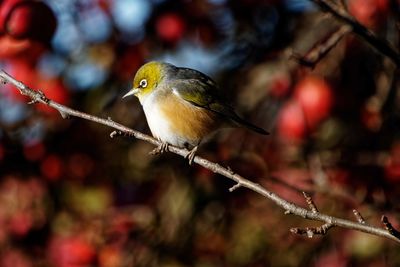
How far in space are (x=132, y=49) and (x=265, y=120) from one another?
0.71m

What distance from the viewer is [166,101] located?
9.35 feet

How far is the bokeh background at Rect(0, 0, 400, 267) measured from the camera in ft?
10.2

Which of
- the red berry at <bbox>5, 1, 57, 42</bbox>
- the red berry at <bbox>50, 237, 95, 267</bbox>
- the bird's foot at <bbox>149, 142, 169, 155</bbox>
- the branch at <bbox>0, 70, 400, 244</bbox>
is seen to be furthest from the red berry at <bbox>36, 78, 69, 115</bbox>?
the branch at <bbox>0, 70, 400, 244</bbox>

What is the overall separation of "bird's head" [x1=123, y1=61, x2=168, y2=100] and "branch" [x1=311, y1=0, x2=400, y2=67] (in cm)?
117

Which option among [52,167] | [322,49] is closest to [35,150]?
[52,167]

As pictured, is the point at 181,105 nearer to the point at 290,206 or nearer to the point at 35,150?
the point at 35,150

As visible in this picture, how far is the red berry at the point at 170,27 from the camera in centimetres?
321

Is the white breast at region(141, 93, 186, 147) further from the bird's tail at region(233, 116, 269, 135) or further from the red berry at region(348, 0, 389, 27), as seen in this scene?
the red berry at region(348, 0, 389, 27)

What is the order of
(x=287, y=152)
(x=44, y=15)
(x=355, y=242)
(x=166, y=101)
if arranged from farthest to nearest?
(x=287, y=152) < (x=355, y=242) < (x=166, y=101) < (x=44, y=15)

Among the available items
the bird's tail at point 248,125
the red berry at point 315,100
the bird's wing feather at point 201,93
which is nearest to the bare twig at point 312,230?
the bird's tail at point 248,125

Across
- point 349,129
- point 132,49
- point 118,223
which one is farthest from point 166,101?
point 349,129

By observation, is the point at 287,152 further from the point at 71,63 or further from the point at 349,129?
the point at 71,63

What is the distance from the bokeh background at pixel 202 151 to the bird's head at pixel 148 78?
0.29 m

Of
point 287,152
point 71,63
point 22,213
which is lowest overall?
point 22,213
